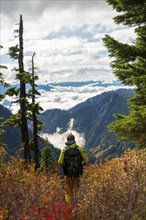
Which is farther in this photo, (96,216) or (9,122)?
(9,122)

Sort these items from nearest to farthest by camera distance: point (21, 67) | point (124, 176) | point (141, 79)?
point (124, 176)
point (141, 79)
point (21, 67)

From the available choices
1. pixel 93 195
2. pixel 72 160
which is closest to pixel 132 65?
pixel 72 160

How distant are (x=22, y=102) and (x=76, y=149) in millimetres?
17848

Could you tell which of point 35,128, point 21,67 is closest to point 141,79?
point 21,67

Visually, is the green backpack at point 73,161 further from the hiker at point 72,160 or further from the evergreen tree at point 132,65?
the evergreen tree at point 132,65

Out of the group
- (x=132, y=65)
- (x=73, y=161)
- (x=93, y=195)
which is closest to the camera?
(x=93, y=195)

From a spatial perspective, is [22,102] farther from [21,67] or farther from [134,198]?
[134,198]

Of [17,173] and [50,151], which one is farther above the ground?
[17,173]

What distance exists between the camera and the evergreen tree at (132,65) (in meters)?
14.1

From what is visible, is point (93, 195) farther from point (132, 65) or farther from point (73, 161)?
point (132, 65)

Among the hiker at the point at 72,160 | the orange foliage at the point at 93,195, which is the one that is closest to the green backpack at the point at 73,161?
the hiker at the point at 72,160

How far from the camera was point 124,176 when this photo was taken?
8.03 meters

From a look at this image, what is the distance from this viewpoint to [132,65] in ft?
46.8

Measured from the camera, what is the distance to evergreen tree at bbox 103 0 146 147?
14.1 metres
